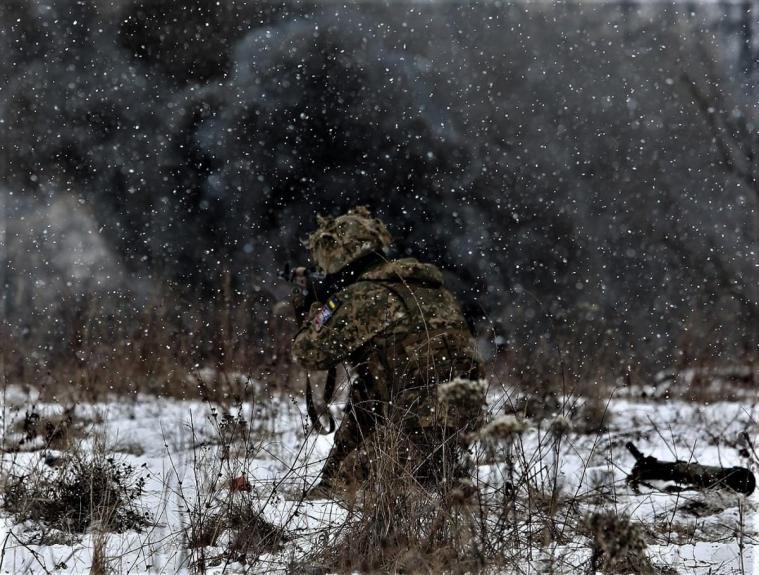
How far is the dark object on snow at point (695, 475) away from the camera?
3.15 meters

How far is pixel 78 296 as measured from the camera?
7801 millimetres

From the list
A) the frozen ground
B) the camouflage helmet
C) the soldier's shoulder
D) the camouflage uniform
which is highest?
the camouflage helmet

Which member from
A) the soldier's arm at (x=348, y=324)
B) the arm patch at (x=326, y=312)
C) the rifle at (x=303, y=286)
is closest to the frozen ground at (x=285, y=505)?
the soldier's arm at (x=348, y=324)

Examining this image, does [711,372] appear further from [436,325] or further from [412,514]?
[412,514]

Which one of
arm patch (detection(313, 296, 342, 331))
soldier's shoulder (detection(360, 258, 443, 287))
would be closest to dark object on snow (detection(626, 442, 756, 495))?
soldier's shoulder (detection(360, 258, 443, 287))

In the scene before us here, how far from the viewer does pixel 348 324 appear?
335cm

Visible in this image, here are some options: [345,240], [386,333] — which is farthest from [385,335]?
[345,240]

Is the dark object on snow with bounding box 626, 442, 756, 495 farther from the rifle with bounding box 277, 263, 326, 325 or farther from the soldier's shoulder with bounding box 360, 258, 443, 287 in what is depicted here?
the rifle with bounding box 277, 263, 326, 325

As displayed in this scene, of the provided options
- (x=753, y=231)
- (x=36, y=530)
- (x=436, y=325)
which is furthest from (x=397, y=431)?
(x=753, y=231)

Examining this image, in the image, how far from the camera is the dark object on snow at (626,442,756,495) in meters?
3.15

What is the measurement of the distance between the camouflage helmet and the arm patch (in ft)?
1.00

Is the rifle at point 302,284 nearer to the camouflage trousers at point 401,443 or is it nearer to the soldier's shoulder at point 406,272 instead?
the soldier's shoulder at point 406,272

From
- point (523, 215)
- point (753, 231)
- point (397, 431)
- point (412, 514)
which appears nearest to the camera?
point (412, 514)

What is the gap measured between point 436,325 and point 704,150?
13857 millimetres
